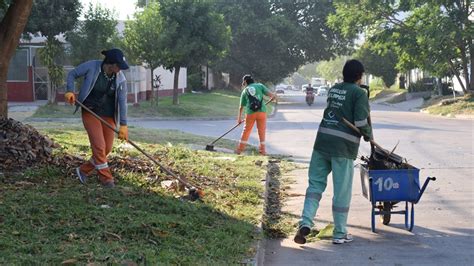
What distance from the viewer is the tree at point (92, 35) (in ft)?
92.6

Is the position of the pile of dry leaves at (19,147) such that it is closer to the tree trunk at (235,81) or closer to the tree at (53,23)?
the tree at (53,23)

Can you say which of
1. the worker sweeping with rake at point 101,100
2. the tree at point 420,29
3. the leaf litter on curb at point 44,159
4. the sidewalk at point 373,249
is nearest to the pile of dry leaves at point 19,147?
the leaf litter on curb at point 44,159

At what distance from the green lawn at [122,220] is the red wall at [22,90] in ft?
87.8

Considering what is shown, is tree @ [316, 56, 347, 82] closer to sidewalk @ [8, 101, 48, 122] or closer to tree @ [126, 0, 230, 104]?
tree @ [126, 0, 230, 104]

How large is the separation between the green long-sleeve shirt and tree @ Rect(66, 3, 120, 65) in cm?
2191

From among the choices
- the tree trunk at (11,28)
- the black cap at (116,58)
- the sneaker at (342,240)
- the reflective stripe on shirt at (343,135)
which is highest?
the tree trunk at (11,28)

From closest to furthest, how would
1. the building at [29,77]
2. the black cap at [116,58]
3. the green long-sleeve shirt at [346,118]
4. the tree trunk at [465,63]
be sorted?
1. the green long-sleeve shirt at [346,118]
2. the black cap at [116,58]
3. the building at [29,77]
4. the tree trunk at [465,63]

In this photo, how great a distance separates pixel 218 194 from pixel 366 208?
1.86 m

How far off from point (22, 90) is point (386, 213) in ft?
99.4

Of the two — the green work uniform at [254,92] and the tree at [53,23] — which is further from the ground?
the tree at [53,23]

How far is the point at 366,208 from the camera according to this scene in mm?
9164

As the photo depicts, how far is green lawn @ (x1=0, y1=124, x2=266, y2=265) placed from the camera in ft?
18.7

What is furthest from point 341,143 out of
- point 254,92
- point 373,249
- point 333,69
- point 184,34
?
point 333,69

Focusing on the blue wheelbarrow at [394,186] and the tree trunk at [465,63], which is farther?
the tree trunk at [465,63]
